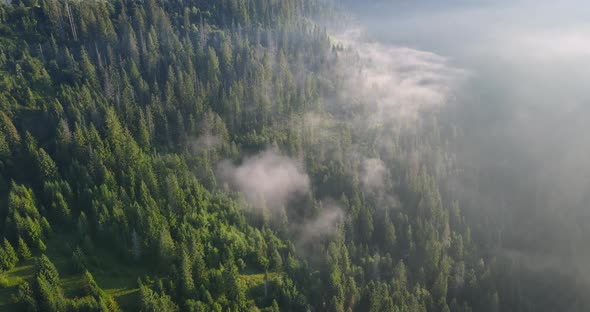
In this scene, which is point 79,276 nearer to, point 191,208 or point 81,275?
point 81,275

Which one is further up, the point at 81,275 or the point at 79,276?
the point at 81,275

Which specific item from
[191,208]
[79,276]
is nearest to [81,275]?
[79,276]

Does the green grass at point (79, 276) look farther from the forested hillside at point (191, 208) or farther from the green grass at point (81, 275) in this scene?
the forested hillside at point (191, 208)

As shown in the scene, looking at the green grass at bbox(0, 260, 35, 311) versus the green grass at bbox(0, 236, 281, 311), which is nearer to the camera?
the green grass at bbox(0, 260, 35, 311)

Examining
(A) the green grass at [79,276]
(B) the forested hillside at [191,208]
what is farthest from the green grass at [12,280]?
(B) the forested hillside at [191,208]

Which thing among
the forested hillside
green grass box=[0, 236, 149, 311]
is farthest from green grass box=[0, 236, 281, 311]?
the forested hillside

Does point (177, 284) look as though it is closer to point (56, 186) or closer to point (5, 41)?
point (56, 186)

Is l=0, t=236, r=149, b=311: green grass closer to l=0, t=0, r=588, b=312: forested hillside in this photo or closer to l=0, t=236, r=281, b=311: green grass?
l=0, t=236, r=281, b=311: green grass

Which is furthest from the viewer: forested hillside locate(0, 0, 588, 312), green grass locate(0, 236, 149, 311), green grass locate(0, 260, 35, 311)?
forested hillside locate(0, 0, 588, 312)
